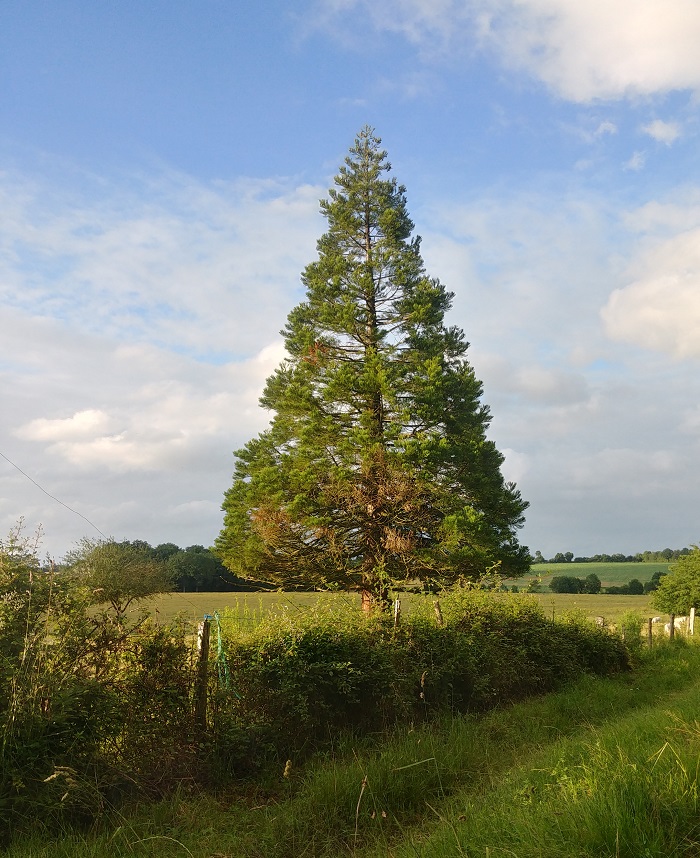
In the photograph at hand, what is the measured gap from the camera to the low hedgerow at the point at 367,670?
7.05 meters

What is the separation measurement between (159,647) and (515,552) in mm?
18217

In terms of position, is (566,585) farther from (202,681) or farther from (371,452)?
(202,681)

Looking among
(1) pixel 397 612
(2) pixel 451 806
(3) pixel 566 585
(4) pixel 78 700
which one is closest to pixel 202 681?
(4) pixel 78 700

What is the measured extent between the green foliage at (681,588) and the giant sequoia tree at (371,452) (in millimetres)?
19323

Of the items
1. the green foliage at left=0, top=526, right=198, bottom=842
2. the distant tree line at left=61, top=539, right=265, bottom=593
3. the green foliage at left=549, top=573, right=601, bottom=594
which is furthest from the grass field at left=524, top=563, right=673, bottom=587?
the green foliage at left=0, top=526, right=198, bottom=842

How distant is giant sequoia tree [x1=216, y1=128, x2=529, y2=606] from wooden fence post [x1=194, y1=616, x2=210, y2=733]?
13.4m

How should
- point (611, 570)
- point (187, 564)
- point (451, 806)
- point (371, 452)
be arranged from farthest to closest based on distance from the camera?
point (611, 570)
point (187, 564)
point (371, 452)
point (451, 806)

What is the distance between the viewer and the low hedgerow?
7.05 metres

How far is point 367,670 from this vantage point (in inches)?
320

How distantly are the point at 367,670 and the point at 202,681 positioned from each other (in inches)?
92.1

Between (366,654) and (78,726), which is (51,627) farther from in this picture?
(366,654)

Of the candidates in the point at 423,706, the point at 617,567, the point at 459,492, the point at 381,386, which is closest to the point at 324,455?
the point at 381,386

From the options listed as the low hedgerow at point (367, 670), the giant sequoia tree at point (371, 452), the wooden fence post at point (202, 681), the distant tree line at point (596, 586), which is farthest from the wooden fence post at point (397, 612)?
the distant tree line at point (596, 586)

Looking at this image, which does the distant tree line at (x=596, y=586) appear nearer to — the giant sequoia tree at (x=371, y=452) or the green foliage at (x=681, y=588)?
the green foliage at (x=681, y=588)
